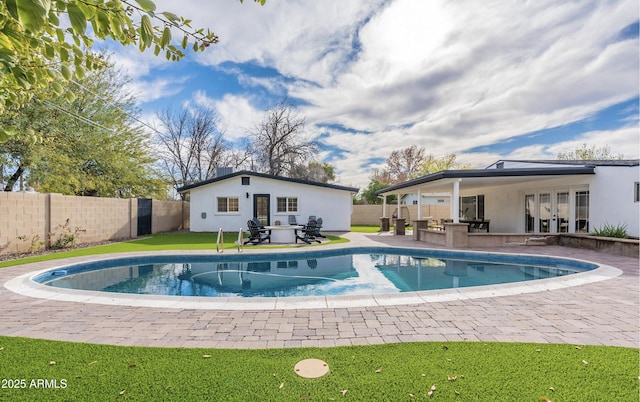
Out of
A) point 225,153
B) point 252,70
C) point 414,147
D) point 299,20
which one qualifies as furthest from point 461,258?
point 414,147

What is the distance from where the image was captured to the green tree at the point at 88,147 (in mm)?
13141

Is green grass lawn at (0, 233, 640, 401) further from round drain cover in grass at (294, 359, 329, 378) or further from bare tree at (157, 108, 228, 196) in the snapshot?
bare tree at (157, 108, 228, 196)

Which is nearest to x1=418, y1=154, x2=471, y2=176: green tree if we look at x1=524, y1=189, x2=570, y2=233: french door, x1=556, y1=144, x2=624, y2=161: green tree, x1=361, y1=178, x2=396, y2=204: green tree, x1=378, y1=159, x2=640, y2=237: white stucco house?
x1=361, y1=178, x2=396, y2=204: green tree

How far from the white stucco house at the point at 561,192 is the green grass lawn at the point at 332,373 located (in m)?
9.00

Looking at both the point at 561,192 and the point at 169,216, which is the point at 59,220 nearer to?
the point at 169,216

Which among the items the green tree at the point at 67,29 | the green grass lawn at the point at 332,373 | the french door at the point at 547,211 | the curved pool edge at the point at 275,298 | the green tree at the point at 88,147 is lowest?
the curved pool edge at the point at 275,298

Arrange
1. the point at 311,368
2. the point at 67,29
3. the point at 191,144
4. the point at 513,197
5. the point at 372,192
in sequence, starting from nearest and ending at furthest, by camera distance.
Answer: the point at 67,29, the point at 311,368, the point at 513,197, the point at 191,144, the point at 372,192

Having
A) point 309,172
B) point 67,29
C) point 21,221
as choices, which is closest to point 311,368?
point 67,29

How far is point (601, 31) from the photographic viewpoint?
926 centimetres

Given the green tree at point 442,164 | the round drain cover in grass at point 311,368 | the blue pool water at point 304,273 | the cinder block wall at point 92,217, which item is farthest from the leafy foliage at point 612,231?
the green tree at point 442,164

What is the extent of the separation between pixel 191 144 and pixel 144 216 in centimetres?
1378

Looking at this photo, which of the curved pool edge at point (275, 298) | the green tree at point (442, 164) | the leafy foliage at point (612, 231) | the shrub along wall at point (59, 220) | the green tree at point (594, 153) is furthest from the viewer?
the green tree at point (442, 164)

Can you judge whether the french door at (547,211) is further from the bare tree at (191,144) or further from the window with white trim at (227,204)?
the bare tree at (191,144)

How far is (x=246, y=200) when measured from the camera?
723 inches
